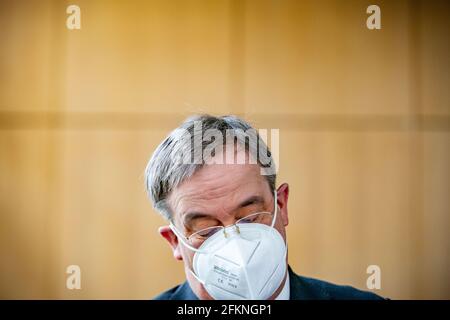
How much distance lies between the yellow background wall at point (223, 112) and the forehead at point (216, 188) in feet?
2.39

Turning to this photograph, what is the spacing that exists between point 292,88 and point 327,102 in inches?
9.0

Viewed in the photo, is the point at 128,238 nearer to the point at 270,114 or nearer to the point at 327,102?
the point at 270,114

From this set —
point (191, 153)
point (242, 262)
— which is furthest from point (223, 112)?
point (242, 262)

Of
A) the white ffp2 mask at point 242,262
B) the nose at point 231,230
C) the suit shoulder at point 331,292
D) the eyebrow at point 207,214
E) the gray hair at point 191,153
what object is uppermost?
the gray hair at point 191,153

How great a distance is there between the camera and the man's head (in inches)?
86.7

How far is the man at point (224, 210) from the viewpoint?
211cm

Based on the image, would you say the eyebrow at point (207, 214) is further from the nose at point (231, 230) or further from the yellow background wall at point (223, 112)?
the yellow background wall at point (223, 112)
